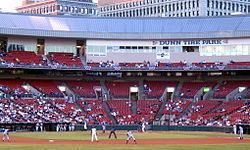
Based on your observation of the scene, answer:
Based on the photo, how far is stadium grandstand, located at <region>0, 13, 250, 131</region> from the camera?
92.2 meters

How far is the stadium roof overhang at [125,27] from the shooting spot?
10031cm

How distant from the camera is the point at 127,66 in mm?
100312

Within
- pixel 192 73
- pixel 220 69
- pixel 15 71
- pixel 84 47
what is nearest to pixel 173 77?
pixel 192 73

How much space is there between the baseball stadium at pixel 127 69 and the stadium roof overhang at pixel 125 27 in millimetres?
190

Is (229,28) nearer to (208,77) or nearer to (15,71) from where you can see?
(208,77)

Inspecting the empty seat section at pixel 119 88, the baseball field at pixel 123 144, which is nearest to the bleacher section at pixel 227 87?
the empty seat section at pixel 119 88

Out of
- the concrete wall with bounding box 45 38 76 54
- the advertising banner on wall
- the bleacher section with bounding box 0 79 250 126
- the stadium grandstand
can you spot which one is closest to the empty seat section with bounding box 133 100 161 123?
the bleacher section with bounding box 0 79 250 126

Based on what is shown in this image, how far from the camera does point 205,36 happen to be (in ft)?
333

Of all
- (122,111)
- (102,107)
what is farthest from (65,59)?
(122,111)

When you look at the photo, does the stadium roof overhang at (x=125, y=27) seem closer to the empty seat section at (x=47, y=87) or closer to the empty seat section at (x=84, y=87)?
the empty seat section at (x=47, y=87)

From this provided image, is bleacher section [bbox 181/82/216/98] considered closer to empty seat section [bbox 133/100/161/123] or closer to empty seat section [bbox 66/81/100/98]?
empty seat section [bbox 133/100/161/123]

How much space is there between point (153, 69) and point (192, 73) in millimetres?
8470

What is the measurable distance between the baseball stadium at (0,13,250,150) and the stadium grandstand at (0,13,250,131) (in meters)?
0.18

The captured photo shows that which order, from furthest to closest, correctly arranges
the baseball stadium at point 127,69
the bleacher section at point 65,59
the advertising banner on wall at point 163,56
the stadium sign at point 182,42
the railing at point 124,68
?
1. the advertising banner on wall at point 163,56
2. the stadium sign at point 182,42
3. the bleacher section at point 65,59
4. the railing at point 124,68
5. the baseball stadium at point 127,69
